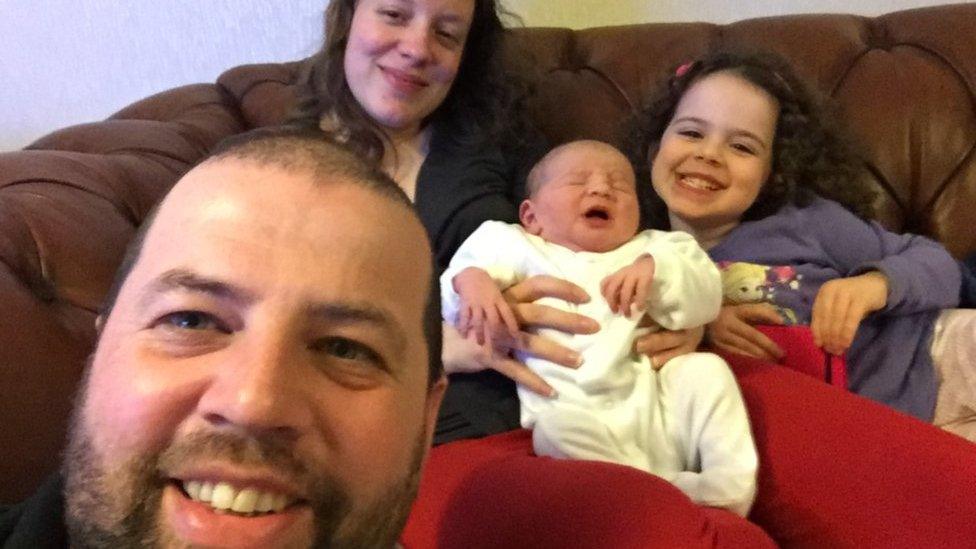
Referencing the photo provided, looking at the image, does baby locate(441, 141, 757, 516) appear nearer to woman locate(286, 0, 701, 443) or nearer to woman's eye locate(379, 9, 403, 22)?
woman locate(286, 0, 701, 443)

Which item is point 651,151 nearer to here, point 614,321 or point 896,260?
point 896,260

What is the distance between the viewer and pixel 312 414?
636 millimetres

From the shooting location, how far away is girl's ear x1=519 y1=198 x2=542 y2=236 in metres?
1.33

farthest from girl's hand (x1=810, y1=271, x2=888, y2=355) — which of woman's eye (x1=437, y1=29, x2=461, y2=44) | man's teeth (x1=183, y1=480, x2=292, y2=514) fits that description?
man's teeth (x1=183, y1=480, x2=292, y2=514)

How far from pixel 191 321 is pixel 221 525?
16 cm

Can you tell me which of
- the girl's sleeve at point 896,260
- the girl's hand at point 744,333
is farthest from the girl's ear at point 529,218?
the girl's sleeve at point 896,260

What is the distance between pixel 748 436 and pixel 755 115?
0.70 m

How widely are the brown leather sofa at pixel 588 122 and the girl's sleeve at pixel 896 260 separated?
0.54 ft

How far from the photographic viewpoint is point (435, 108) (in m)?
1.60

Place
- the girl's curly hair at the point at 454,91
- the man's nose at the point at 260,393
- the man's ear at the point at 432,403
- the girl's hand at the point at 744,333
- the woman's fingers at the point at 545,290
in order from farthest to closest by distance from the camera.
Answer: the girl's curly hair at the point at 454,91, the girl's hand at the point at 744,333, the woman's fingers at the point at 545,290, the man's ear at the point at 432,403, the man's nose at the point at 260,393

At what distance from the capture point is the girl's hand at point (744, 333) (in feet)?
4.29

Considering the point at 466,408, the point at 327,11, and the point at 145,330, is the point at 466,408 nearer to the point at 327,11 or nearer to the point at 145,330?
the point at 145,330

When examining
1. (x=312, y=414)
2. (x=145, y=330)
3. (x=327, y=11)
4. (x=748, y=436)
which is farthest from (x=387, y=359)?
(x=327, y=11)

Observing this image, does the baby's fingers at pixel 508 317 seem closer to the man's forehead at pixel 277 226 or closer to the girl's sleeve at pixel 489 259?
the girl's sleeve at pixel 489 259
